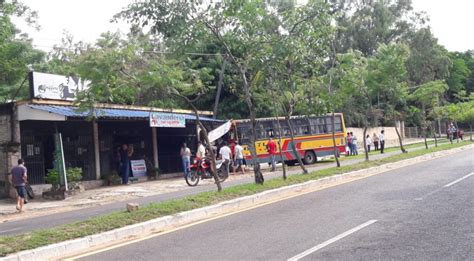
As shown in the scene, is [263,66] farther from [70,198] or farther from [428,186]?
[70,198]

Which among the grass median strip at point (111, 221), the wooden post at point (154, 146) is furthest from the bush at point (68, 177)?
the grass median strip at point (111, 221)

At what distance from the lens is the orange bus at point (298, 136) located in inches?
1061

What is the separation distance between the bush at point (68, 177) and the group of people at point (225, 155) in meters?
4.25

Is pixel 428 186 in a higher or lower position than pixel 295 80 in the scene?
lower

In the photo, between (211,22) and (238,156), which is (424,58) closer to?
(238,156)

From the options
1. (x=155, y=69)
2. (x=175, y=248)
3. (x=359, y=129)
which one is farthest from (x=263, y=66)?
(x=359, y=129)

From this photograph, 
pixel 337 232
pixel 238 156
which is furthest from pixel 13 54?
pixel 337 232

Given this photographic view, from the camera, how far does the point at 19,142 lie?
18.6 metres

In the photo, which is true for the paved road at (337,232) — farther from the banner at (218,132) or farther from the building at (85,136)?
the banner at (218,132)

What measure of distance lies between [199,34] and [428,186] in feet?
23.6

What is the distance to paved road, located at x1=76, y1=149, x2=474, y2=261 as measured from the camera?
6628 millimetres

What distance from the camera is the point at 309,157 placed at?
28.6 m

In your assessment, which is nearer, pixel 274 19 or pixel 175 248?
pixel 175 248

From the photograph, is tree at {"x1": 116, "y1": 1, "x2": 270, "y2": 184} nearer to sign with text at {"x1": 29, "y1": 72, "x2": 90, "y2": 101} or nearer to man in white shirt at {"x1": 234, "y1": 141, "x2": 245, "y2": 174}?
sign with text at {"x1": 29, "y1": 72, "x2": 90, "y2": 101}
